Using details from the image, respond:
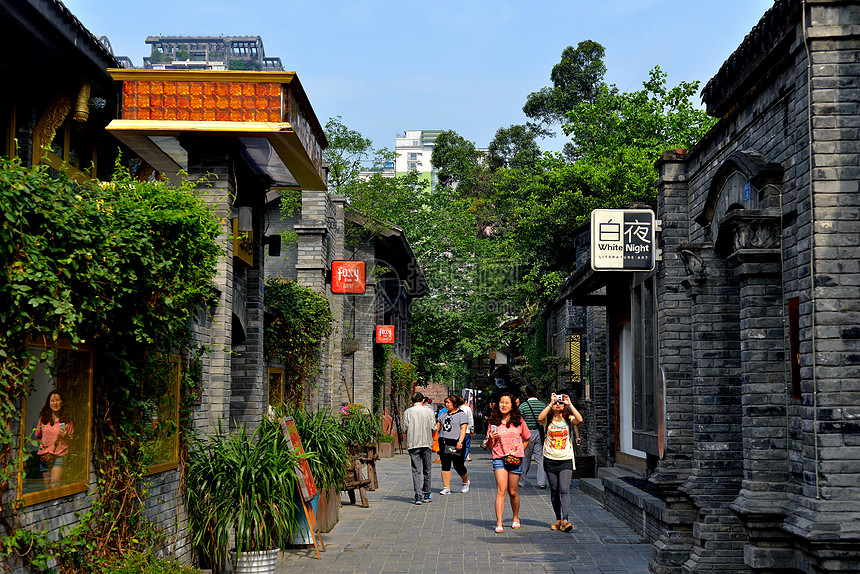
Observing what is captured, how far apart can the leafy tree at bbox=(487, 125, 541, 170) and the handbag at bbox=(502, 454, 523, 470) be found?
124 ft

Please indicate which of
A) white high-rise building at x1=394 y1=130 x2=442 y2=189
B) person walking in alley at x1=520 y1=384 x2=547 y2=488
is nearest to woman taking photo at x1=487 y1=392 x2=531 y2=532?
person walking in alley at x1=520 y1=384 x2=547 y2=488

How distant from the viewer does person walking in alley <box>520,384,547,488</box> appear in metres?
17.3

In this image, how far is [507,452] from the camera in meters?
11.9

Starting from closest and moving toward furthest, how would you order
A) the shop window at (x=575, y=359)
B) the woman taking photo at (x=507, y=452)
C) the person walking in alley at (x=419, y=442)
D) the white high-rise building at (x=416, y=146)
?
the woman taking photo at (x=507, y=452), the person walking in alley at (x=419, y=442), the shop window at (x=575, y=359), the white high-rise building at (x=416, y=146)

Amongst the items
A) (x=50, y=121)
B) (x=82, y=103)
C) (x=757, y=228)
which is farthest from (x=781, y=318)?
(x=50, y=121)

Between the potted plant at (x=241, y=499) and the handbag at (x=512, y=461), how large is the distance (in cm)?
388

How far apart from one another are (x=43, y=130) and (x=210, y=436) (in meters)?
3.82

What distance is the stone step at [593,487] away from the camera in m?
15.3

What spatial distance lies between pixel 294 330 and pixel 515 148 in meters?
38.3

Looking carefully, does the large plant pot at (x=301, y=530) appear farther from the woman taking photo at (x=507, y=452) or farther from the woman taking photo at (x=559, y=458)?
the woman taking photo at (x=559, y=458)

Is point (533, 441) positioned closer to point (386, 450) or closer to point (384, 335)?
point (386, 450)

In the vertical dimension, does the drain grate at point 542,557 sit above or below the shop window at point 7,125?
below

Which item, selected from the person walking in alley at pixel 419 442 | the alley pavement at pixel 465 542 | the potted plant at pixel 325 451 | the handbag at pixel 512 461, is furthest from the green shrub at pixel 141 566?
the person walking in alley at pixel 419 442

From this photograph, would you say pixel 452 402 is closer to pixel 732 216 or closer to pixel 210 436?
pixel 210 436
